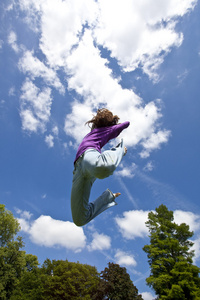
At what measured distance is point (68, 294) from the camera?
2450cm

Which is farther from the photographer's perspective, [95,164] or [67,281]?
[67,281]

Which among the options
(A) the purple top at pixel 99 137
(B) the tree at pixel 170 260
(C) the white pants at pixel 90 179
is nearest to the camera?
(C) the white pants at pixel 90 179

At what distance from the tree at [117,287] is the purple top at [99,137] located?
92.5 feet

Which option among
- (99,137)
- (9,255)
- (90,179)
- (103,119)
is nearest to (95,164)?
(90,179)

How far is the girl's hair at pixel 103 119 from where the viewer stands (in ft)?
12.3

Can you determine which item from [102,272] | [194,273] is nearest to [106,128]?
[194,273]

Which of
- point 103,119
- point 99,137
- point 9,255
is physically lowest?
point 99,137

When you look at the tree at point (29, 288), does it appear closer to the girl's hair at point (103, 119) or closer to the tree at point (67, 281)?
the tree at point (67, 281)

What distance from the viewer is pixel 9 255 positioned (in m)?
24.4

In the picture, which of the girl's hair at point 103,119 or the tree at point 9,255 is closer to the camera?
the girl's hair at point 103,119

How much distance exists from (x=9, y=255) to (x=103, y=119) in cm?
2650

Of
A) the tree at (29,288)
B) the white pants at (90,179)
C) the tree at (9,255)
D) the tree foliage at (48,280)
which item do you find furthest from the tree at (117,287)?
the white pants at (90,179)

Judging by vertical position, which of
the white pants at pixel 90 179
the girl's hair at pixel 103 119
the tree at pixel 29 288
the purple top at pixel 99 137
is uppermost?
the tree at pixel 29 288

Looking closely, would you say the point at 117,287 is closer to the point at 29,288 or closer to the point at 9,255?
the point at 29,288
